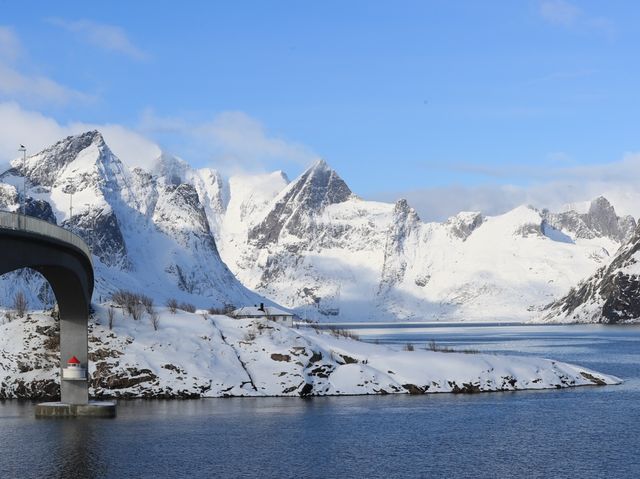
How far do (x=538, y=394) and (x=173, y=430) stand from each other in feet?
166

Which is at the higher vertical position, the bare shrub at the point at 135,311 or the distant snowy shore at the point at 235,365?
the bare shrub at the point at 135,311

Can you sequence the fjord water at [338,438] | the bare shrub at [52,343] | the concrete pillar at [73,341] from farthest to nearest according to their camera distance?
the bare shrub at [52,343]
the concrete pillar at [73,341]
the fjord water at [338,438]

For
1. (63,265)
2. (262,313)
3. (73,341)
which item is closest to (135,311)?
(73,341)

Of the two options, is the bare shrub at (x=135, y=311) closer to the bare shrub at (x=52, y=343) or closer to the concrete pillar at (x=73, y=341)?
the bare shrub at (x=52, y=343)

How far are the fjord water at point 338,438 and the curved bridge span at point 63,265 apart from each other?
25.9 feet

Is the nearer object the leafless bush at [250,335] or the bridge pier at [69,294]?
the bridge pier at [69,294]

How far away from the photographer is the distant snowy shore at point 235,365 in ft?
385

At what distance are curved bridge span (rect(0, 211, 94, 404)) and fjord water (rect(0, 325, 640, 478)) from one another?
25.9 feet

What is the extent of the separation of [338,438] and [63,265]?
29060mm

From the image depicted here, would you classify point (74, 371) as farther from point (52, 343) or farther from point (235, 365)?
point (235, 365)

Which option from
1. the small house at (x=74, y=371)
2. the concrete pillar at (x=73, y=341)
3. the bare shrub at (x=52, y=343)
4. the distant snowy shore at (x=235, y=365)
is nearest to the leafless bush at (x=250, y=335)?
the distant snowy shore at (x=235, y=365)

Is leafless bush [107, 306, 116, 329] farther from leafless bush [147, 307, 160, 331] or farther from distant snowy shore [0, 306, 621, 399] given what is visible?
leafless bush [147, 307, 160, 331]

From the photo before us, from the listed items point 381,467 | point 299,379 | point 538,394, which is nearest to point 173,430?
point 381,467

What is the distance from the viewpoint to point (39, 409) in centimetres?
9800
